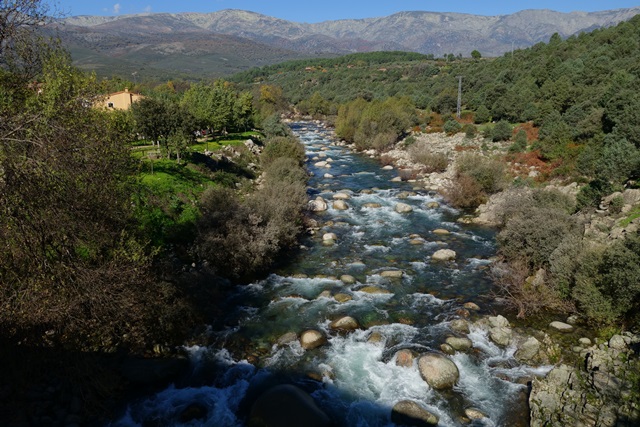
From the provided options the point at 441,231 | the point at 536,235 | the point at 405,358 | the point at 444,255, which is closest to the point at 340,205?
the point at 441,231

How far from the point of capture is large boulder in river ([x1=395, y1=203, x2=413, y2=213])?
28.6 metres

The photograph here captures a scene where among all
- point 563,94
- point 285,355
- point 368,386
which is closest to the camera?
point 368,386

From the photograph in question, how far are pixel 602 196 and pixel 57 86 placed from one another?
2522 cm

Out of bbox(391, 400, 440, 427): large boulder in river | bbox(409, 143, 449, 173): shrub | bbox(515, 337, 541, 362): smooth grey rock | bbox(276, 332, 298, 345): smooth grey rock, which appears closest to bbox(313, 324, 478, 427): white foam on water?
bbox(391, 400, 440, 427): large boulder in river

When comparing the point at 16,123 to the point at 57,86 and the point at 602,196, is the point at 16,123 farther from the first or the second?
the point at 602,196

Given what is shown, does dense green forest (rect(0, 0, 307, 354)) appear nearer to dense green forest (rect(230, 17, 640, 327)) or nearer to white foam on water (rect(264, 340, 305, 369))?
white foam on water (rect(264, 340, 305, 369))

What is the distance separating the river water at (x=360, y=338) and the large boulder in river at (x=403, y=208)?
298 cm

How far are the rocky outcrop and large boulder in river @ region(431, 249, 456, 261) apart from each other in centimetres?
954

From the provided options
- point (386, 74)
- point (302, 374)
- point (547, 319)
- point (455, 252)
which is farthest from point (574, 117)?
point (386, 74)

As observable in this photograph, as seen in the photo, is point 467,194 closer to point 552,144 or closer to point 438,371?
point 552,144

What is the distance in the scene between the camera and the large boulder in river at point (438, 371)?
12039 millimetres

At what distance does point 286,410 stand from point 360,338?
4.58 meters

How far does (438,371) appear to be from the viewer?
12242 millimetres

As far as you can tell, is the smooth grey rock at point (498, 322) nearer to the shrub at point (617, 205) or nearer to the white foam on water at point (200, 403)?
the white foam on water at point (200, 403)
